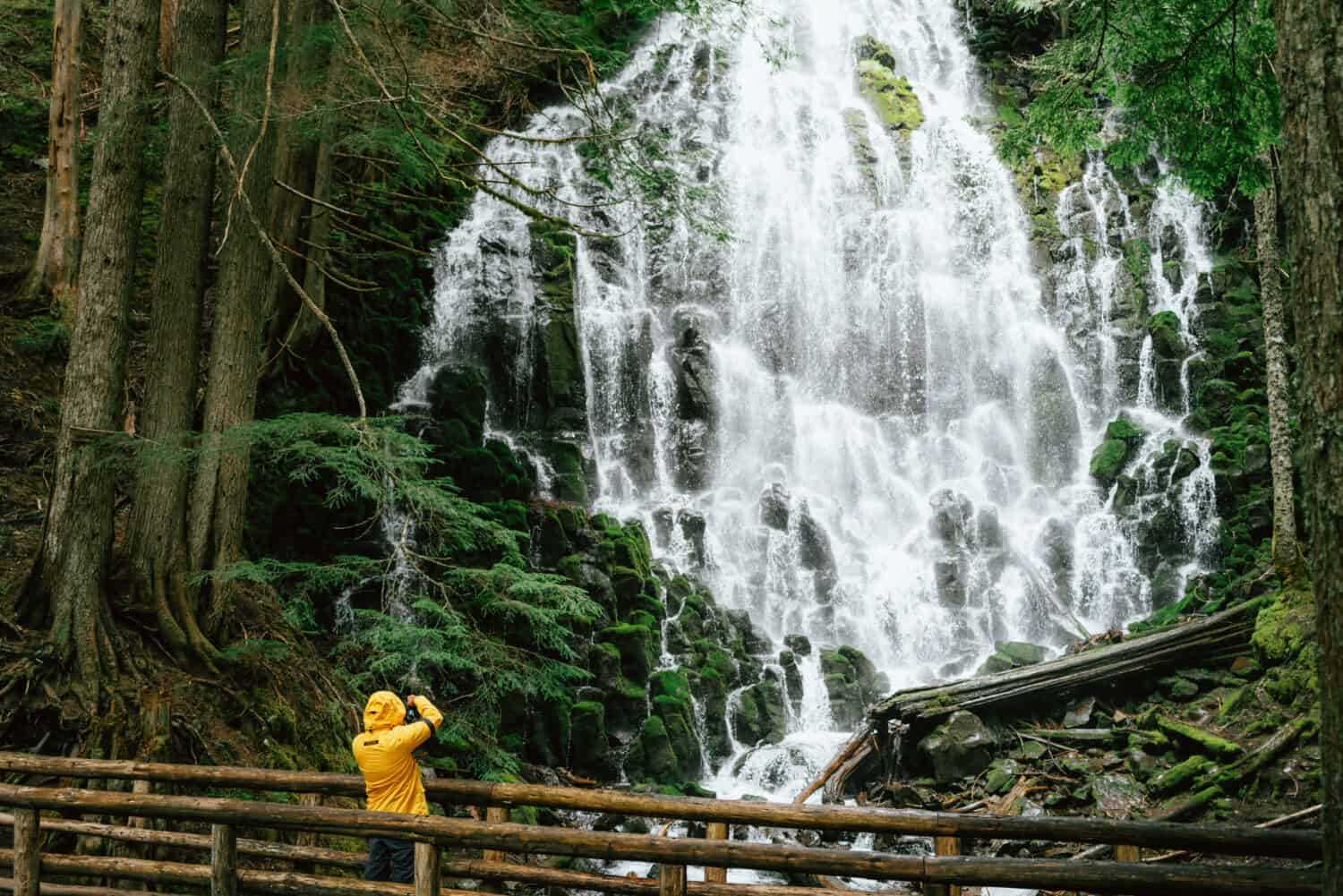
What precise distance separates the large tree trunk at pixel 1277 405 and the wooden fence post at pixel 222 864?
439 inches

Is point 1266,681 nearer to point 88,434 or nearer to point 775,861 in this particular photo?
point 775,861

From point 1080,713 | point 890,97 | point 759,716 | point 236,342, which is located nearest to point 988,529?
point 1080,713

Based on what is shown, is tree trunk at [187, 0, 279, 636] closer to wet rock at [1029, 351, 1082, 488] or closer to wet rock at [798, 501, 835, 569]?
wet rock at [798, 501, 835, 569]

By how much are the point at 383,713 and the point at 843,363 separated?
17203 mm

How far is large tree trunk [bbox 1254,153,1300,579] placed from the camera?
36.2 feet

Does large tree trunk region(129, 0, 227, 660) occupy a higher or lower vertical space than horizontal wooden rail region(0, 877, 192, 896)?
higher

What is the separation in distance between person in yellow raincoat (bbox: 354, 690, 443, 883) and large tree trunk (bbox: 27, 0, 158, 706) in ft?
8.46

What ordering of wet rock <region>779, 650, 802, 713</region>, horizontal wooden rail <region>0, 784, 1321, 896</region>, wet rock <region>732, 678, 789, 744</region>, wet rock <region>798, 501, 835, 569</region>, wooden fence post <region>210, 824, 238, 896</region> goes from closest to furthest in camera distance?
horizontal wooden rail <region>0, 784, 1321, 896</region> → wooden fence post <region>210, 824, 238, 896</region> → wet rock <region>732, 678, 789, 744</region> → wet rock <region>779, 650, 802, 713</region> → wet rock <region>798, 501, 835, 569</region>

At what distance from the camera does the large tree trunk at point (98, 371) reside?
6.50 metres

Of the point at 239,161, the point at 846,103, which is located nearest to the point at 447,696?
the point at 239,161

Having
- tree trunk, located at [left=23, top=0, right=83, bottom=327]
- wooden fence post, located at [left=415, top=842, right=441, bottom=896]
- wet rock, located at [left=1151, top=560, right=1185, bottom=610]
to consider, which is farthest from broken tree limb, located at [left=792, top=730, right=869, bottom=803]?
tree trunk, located at [left=23, top=0, right=83, bottom=327]

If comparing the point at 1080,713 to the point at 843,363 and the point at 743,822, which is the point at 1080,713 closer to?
the point at 743,822

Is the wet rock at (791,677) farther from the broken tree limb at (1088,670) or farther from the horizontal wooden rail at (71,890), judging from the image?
the horizontal wooden rail at (71,890)

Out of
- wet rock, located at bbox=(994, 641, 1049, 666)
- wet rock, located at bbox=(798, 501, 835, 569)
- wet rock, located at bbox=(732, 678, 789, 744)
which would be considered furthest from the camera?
wet rock, located at bbox=(798, 501, 835, 569)
